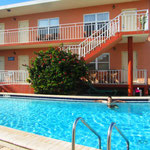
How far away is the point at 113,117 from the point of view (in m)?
6.14

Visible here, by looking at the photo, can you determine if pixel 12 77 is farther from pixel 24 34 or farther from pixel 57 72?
pixel 24 34

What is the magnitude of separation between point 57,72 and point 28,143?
635 cm

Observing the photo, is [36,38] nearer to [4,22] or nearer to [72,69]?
[4,22]

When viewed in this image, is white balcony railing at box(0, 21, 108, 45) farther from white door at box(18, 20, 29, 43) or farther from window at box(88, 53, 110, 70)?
window at box(88, 53, 110, 70)

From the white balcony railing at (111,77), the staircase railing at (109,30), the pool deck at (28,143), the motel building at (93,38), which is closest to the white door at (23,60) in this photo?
the motel building at (93,38)

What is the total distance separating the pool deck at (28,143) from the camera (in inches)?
119

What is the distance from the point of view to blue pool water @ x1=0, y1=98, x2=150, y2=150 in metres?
4.29

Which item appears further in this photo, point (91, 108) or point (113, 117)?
point (91, 108)

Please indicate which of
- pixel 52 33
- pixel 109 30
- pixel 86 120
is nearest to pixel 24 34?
pixel 52 33

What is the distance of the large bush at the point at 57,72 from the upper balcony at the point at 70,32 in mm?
2367

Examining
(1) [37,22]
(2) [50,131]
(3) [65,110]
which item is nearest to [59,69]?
(3) [65,110]

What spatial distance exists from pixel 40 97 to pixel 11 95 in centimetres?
233

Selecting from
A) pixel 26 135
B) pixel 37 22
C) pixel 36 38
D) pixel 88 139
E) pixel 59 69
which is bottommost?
pixel 88 139

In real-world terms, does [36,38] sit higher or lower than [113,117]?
higher
